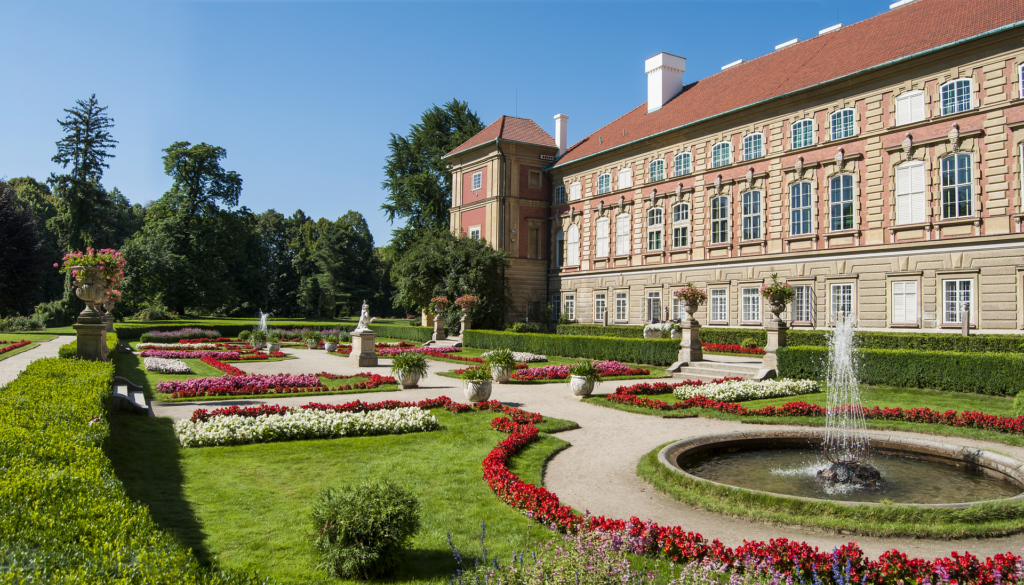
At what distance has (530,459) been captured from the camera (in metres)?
8.91

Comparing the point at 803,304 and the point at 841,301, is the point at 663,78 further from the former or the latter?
the point at 841,301

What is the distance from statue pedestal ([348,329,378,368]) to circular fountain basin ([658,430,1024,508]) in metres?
15.6

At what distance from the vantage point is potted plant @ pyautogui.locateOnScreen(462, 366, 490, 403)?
13766 mm

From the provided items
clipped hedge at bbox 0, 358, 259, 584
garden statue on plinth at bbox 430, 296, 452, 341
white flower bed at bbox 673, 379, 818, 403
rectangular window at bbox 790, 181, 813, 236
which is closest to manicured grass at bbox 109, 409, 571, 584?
clipped hedge at bbox 0, 358, 259, 584

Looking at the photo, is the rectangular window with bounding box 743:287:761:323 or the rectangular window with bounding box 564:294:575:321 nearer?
the rectangular window with bounding box 743:287:761:323

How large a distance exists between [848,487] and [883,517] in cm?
166

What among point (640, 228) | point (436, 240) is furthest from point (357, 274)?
point (640, 228)

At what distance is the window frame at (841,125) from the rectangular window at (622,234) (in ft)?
37.7

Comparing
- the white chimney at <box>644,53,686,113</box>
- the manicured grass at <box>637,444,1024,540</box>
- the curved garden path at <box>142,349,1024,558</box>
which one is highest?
the white chimney at <box>644,53,686,113</box>

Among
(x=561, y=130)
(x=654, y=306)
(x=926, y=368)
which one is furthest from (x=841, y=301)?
(x=561, y=130)

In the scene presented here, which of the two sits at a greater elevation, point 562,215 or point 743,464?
point 562,215

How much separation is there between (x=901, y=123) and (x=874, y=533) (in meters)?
21.9

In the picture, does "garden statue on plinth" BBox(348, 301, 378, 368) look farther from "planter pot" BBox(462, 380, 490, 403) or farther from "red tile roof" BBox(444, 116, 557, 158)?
"red tile roof" BBox(444, 116, 557, 158)

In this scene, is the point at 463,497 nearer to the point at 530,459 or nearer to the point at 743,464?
the point at 530,459
